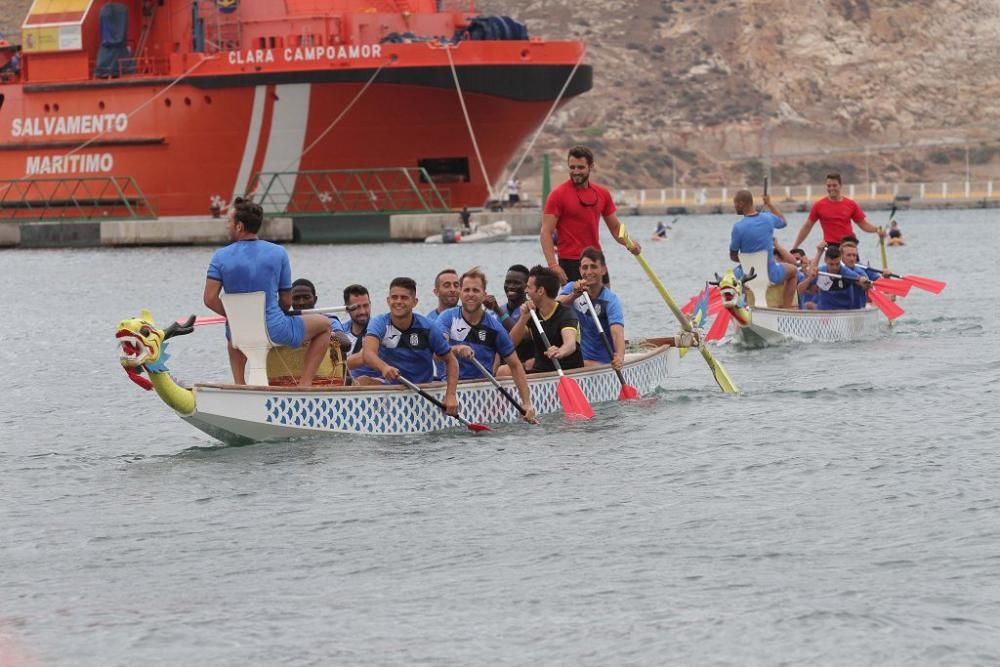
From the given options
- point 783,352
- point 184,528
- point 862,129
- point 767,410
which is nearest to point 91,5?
point 783,352

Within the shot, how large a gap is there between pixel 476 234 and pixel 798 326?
3254 cm

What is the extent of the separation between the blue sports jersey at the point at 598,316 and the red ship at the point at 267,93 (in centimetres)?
3851

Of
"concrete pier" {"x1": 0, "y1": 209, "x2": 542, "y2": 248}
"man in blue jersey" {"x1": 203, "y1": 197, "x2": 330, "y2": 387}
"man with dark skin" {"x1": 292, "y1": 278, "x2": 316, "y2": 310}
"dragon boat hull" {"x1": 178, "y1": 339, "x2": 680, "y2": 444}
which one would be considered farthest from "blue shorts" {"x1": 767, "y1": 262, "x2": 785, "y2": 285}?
"concrete pier" {"x1": 0, "y1": 209, "x2": 542, "y2": 248}

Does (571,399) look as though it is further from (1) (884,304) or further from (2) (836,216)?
(1) (884,304)

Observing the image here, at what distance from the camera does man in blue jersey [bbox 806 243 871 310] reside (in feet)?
85.5

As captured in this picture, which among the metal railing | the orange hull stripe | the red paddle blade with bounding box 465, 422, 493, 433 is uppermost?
the orange hull stripe

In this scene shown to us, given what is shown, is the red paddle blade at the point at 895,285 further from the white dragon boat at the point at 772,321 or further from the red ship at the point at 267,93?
the red ship at the point at 267,93

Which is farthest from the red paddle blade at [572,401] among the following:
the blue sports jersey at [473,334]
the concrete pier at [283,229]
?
the concrete pier at [283,229]

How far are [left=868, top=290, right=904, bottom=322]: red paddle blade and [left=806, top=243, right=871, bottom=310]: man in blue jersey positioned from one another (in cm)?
92

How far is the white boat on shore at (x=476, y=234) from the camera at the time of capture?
56781mm

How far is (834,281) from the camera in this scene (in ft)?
86.7

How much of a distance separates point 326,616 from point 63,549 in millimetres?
2771

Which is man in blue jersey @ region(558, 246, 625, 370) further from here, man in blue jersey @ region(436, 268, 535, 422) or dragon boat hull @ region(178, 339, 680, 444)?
man in blue jersey @ region(436, 268, 535, 422)

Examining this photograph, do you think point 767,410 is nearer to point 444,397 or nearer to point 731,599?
point 444,397
